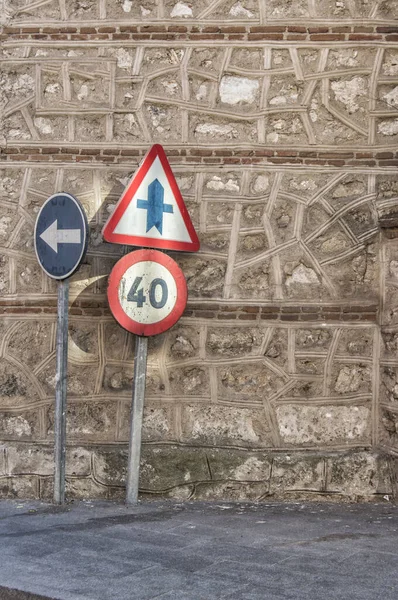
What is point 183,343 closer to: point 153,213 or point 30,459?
point 153,213

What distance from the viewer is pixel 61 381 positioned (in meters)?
6.20

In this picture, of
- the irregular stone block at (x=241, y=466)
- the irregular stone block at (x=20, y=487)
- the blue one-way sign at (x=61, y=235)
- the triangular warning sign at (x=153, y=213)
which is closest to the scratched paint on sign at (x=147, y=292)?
the triangular warning sign at (x=153, y=213)

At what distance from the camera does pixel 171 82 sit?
6660 mm

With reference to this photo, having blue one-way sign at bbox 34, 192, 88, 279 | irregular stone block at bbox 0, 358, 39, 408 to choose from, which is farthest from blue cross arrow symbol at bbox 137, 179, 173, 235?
irregular stone block at bbox 0, 358, 39, 408

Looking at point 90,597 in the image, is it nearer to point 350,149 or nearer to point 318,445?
point 318,445

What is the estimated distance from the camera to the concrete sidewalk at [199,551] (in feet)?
13.7

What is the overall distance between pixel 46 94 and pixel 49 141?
1.14 feet

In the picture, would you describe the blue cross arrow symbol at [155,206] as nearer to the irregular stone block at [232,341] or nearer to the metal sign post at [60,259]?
the metal sign post at [60,259]

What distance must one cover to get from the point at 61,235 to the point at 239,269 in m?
1.28

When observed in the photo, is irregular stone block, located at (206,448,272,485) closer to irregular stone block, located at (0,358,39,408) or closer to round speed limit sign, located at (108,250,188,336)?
round speed limit sign, located at (108,250,188,336)

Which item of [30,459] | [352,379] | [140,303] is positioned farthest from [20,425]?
[352,379]

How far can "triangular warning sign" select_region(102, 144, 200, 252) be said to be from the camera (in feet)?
19.7

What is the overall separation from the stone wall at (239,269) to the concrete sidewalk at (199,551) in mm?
362

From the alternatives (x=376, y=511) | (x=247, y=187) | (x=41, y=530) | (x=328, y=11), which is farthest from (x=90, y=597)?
(x=328, y=11)
